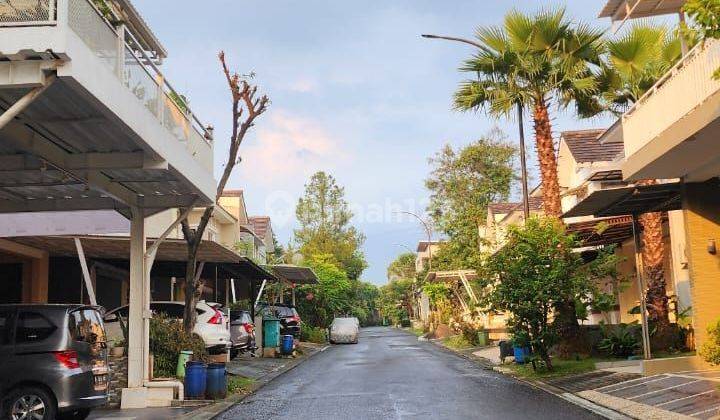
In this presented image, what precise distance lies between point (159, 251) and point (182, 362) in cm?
605

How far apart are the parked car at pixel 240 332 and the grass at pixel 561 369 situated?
29.4ft

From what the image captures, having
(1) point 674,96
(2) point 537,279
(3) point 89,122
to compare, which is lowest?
(2) point 537,279

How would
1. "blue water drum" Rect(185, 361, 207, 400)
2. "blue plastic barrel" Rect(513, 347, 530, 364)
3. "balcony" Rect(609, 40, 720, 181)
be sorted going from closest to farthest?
1. "balcony" Rect(609, 40, 720, 181)
2. "blue water drum" Rect(185, 361, 207, 400)
3. "blue plastic barrel" Rect(513, 347, 530, 364)

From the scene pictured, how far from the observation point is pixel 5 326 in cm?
1053

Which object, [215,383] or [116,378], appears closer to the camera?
[116,378]

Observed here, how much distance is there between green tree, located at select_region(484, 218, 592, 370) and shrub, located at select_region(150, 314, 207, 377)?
23.8 feet

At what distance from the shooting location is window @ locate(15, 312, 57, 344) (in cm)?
1042

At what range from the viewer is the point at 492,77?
70.6 feet

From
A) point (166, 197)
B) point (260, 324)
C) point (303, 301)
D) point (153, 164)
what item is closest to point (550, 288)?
point (166, 197)

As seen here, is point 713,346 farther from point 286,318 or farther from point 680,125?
point 286,318

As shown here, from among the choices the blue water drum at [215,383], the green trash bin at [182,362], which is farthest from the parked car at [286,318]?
the blue water drum at [215,383]

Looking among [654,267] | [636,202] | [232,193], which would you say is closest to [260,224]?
[232,193]

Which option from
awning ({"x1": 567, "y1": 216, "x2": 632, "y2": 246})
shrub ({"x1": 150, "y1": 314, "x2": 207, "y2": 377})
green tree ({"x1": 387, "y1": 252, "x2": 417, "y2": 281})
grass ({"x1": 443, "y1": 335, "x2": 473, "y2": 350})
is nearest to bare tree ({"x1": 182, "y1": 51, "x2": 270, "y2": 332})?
shrub ({"x1": 150, "y1": 314, "x2": 207, "y2": 377})

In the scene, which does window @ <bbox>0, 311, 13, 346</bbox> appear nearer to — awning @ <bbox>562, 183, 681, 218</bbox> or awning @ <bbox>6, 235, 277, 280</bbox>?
awning @ <bbox>6, 235, 277, 280</bbox>
